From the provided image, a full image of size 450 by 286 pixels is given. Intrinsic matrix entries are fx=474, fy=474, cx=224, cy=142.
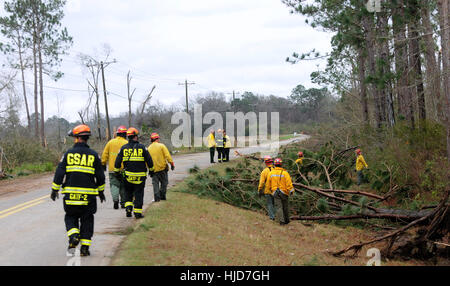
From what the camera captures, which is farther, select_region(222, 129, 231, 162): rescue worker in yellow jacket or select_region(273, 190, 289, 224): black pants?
select_region(222, 129, 231, 162): rescue worker in yellow jacket

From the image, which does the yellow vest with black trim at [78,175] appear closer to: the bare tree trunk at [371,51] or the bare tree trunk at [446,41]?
the bare tree trunk at [446,41]

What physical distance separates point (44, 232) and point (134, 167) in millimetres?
2124

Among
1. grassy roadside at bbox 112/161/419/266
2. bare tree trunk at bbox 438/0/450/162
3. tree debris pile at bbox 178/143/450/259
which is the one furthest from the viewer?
bare tree trunk at bbox 438/0/450/162

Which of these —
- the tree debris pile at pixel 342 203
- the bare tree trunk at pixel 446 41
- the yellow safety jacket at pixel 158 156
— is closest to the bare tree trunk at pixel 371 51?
the bare tree trunk at pixel 446 41

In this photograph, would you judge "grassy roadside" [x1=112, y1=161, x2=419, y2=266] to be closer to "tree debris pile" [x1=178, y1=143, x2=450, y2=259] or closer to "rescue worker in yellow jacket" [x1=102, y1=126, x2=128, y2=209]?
"tree debris pile" [x1=178, y1=143, x2=450, y2=259]

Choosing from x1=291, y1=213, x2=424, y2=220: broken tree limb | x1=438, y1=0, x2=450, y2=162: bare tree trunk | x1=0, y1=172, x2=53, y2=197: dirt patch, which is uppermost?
x1=438, y1=0, x2=450, y2=162: bare tree trunk

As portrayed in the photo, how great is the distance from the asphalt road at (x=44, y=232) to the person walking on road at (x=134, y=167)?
1.58 feet

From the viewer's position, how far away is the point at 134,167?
982 cm

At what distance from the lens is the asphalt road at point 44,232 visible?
22.8 ft

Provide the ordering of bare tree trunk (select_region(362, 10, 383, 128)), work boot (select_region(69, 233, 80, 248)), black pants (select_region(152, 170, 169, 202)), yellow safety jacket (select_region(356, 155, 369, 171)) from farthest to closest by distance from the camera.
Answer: yellow safety jacket (select_region(356, 155, 369, 171)) < bare tree trunk (select_region(362, 10, 383, 128)) < black pants (select_region(152, 170, 169, 202)) < work boot (select_region(69, 233, 80, 248))

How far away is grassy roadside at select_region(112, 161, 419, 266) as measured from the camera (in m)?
7.57

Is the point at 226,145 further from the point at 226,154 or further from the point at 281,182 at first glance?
the point at 281,182

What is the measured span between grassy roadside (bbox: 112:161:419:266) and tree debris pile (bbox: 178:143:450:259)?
1.29 feet

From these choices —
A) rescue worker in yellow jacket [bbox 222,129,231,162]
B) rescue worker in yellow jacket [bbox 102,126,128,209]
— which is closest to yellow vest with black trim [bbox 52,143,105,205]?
rescue worker in yellow jacket [bbox 102,126,128,209]
